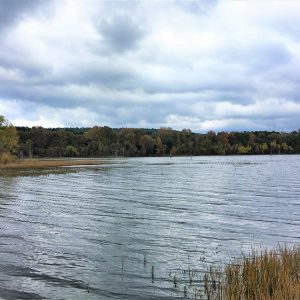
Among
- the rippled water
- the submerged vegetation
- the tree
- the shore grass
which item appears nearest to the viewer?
the shore grass

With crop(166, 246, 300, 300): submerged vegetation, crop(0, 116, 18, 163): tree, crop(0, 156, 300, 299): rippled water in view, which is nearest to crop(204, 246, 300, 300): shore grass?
crop(166, 246, 300, 300): submerged vegetation

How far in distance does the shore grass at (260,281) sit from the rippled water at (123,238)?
5.32ft

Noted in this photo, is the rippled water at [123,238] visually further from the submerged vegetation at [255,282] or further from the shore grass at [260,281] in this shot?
the shore grass at [260,281]

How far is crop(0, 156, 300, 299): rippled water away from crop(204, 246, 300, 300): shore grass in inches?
63.8

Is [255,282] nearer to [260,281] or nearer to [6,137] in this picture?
[260,281]

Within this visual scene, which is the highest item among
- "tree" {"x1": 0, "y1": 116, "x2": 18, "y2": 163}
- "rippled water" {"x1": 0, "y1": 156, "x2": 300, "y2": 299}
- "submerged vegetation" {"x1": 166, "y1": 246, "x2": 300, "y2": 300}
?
"tree" {"x1": 0, "y1": 116, "x2": 18, "y2": 163}

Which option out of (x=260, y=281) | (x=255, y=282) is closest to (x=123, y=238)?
(x=255, y=282)

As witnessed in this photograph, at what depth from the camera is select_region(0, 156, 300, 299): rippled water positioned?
14.4 m

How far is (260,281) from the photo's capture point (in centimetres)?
1216

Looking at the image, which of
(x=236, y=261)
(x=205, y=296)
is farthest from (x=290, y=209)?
(x=205, y=296)

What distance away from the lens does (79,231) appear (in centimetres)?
2402

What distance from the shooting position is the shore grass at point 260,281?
10653 mm

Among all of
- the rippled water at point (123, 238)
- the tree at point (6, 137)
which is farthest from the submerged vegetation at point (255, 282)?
the tree at point (6, 137)

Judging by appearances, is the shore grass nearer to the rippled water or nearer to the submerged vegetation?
the submerged vegetation
